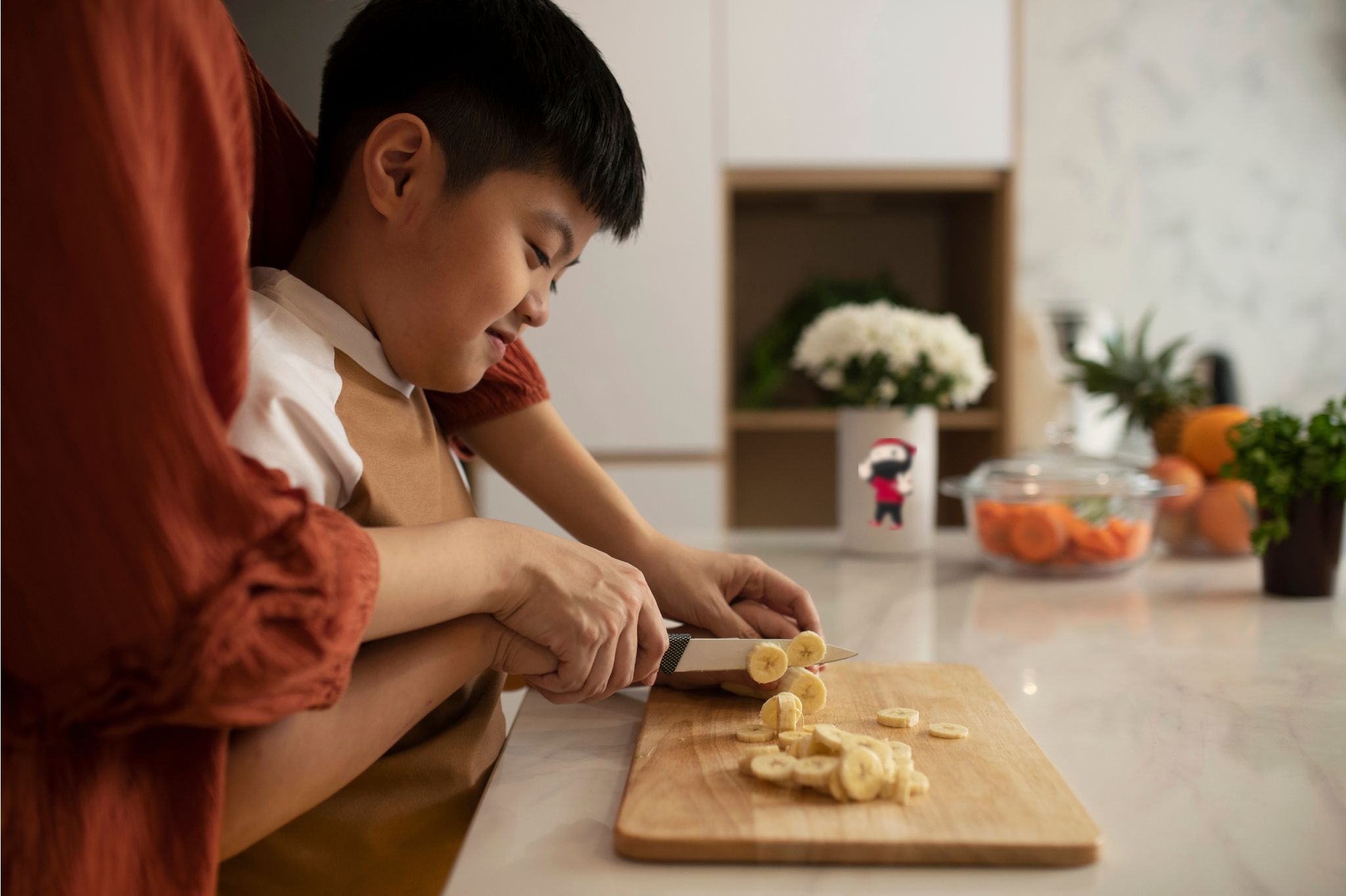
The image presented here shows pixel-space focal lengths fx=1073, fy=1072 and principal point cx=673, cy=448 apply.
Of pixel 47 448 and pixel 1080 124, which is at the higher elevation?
pixel 1080 124

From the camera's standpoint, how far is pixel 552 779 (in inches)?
26.0

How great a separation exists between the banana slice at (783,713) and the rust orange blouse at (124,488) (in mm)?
292

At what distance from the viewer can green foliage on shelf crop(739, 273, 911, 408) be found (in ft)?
8.61

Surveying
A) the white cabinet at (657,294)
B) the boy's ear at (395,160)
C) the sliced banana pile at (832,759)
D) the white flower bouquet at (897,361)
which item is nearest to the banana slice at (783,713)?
the sliced banana pile at (832,759)

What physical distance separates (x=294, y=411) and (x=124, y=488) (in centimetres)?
14

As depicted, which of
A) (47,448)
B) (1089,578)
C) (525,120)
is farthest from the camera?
(1089,578)

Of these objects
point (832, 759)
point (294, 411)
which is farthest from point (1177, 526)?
point (294, 411)

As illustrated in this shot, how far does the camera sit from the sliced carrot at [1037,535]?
1.27m

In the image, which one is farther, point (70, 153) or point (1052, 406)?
point (1052, 406)

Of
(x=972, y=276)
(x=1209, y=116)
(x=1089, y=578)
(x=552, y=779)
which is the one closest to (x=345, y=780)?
(x=552, y=779)

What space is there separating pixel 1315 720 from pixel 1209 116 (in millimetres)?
2309

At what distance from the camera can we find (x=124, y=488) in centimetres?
46

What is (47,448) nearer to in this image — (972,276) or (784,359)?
(784,359)

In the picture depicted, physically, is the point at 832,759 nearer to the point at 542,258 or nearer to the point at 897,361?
the point at 542,258
